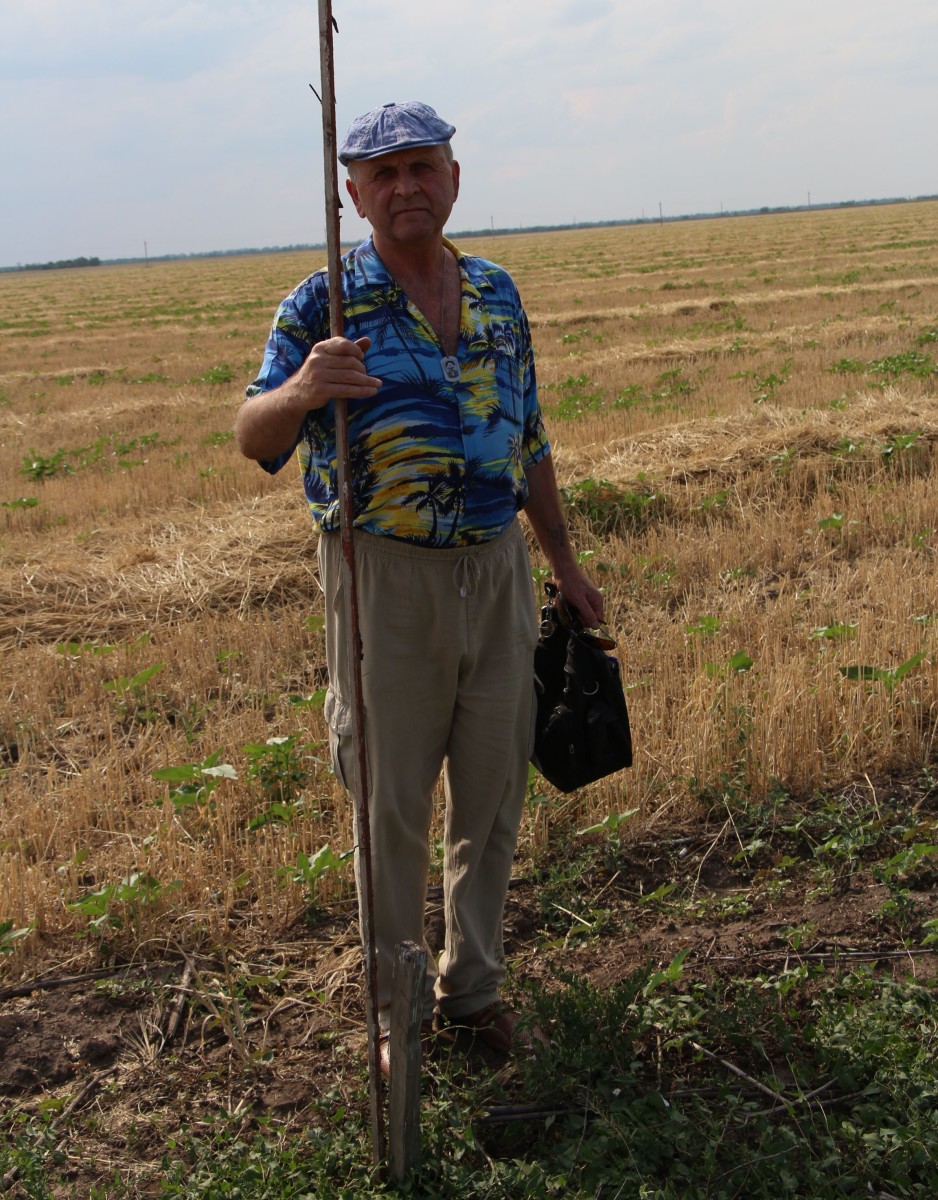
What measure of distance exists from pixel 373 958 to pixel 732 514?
573 centimetres

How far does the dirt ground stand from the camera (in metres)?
2.87

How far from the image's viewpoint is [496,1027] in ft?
9.85

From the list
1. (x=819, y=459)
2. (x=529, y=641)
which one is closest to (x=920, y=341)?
(x=819, y=459)

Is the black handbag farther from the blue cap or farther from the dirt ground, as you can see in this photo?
the blue cap

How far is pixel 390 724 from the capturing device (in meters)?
2.72

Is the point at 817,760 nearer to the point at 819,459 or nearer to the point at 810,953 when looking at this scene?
the point at 810,953

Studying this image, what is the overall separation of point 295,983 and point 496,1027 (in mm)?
666

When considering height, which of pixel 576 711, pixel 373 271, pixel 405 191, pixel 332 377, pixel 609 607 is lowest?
pixel 609 607

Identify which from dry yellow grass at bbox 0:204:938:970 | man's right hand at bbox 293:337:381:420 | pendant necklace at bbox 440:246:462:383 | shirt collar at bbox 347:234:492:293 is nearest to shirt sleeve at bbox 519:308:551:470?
shirt collar at bbox 347:234:492:293

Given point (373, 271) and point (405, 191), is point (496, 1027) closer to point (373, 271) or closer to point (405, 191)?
point (373, 271)

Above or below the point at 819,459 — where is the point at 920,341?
above

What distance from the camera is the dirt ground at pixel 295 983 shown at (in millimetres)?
2869

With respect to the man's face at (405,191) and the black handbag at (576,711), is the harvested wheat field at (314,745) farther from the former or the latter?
the man's face at (405,191)

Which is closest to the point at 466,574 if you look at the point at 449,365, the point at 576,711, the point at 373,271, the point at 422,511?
the point at 422,511
